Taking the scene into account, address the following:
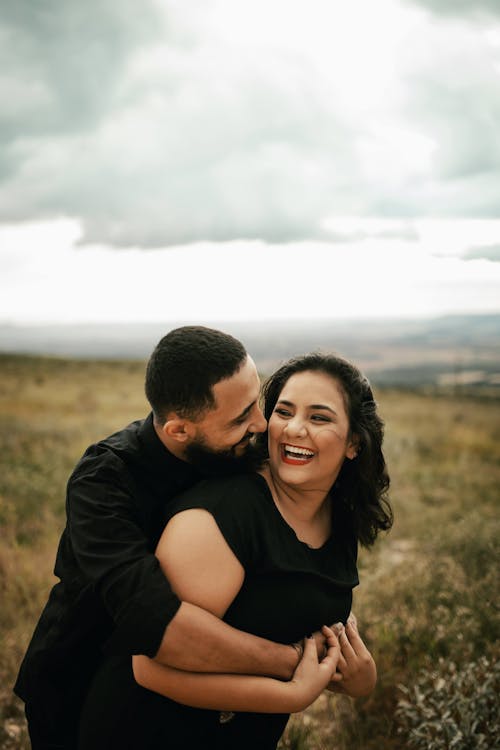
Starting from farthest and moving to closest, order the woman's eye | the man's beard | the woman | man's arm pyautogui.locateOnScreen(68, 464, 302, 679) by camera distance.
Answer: the woman's eye
the man's beard
the woman
man's arm pyautogui.locateOnScreen(68, 464, 302, 679)

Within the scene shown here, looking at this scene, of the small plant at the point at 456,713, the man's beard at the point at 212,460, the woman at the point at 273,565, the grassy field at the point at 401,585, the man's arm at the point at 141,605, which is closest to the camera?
the man's arm at the point at 141,605

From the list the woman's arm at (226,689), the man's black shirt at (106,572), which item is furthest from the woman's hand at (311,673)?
the man's black shirt at (106,572)

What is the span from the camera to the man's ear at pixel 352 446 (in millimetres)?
2521

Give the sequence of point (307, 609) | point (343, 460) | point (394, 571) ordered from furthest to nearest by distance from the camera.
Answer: point (394, 571) → point (343, 460) → point (307, 609)

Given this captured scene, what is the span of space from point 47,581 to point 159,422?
3859mm

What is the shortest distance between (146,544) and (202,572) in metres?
0.23

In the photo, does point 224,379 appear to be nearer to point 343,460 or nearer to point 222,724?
point 343,460

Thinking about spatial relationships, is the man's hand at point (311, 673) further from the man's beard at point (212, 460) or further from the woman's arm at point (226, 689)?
the man's beard at point (212, 460)

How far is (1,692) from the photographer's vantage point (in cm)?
388

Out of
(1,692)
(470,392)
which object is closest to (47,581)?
(1,692)

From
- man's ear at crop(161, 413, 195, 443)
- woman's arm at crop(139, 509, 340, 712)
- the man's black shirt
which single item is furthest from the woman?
man's ear at crop(161, 413, 195, 443)

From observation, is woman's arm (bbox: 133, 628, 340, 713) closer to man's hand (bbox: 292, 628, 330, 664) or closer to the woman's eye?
man's hand (bbox: 292, 628, 330, 664)

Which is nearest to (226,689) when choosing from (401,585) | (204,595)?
(204,595)

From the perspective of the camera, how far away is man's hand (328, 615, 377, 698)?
2.22 m
